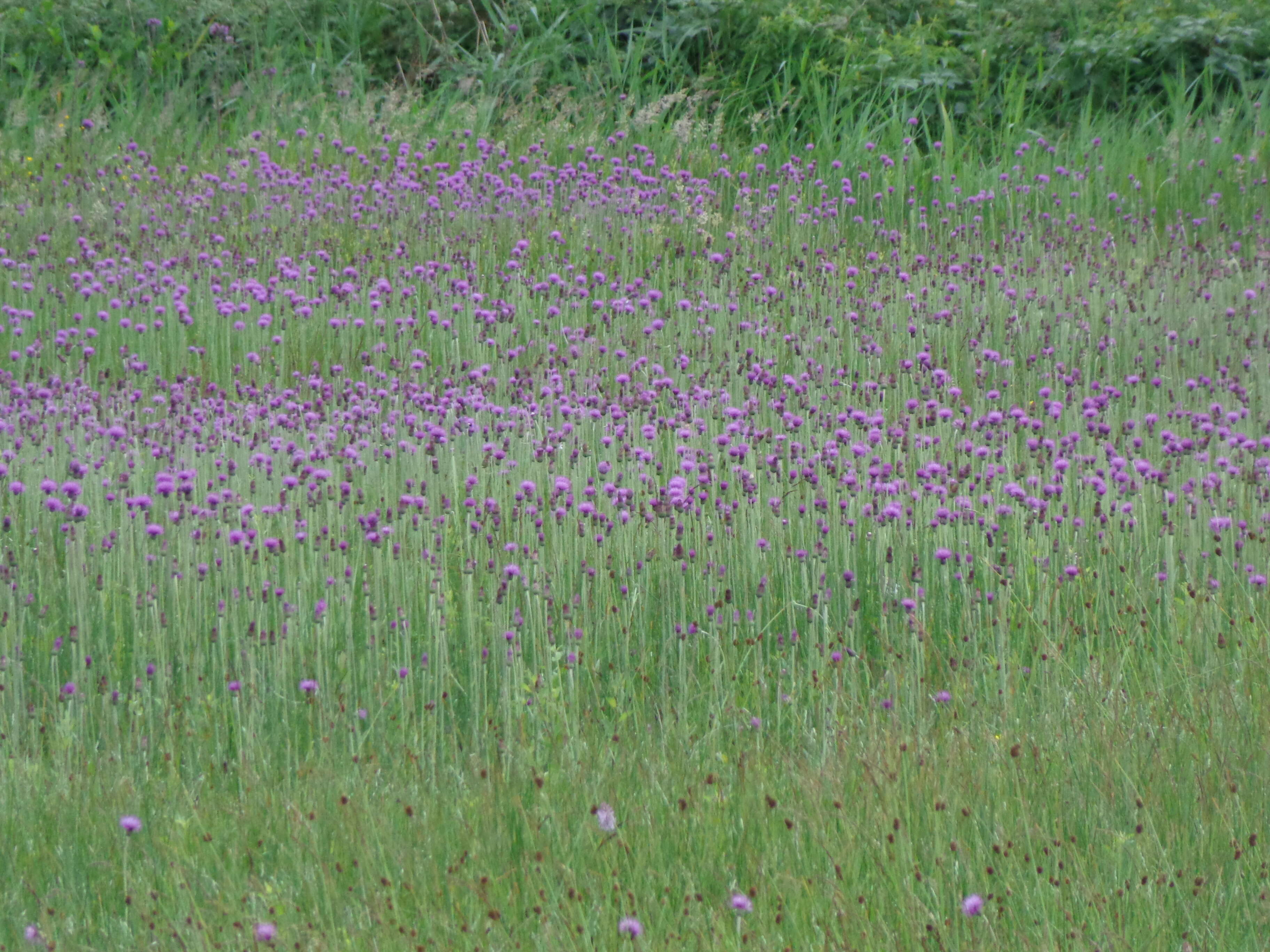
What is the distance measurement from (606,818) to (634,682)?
1.03 m

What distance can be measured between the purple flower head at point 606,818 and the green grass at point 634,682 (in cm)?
5

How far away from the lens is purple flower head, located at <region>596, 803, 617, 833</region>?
2.64 meters

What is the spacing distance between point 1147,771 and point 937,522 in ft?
4.93

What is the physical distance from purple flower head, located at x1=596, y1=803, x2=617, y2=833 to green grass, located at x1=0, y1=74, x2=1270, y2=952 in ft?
0.17

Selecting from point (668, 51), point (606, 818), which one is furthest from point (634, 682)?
point (668, 51)

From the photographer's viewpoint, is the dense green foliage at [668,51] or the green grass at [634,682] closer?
the green grass at [634,682]

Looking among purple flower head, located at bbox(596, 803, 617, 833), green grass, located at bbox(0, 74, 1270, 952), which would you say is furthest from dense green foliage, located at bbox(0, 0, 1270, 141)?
purple flower head, located at bbox(596, 803, 617, 833)

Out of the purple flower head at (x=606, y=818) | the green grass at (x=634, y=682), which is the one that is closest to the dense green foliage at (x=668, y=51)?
the green grass at (x=634, y=682)

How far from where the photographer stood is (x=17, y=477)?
4.86 metres

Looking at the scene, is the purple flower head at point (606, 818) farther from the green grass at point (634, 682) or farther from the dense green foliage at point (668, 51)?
the dense green foliage at point (668, 51)

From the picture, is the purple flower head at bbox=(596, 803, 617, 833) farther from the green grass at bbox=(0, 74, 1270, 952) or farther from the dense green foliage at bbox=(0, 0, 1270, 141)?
the dense green foliage at bbox=(0, 0, 1270, 141)

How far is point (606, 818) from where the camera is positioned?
2701 millimetres

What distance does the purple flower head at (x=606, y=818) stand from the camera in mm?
A: 2645

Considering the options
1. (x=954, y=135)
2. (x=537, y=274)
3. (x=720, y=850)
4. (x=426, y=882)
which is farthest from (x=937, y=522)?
(x=954, y=135)
